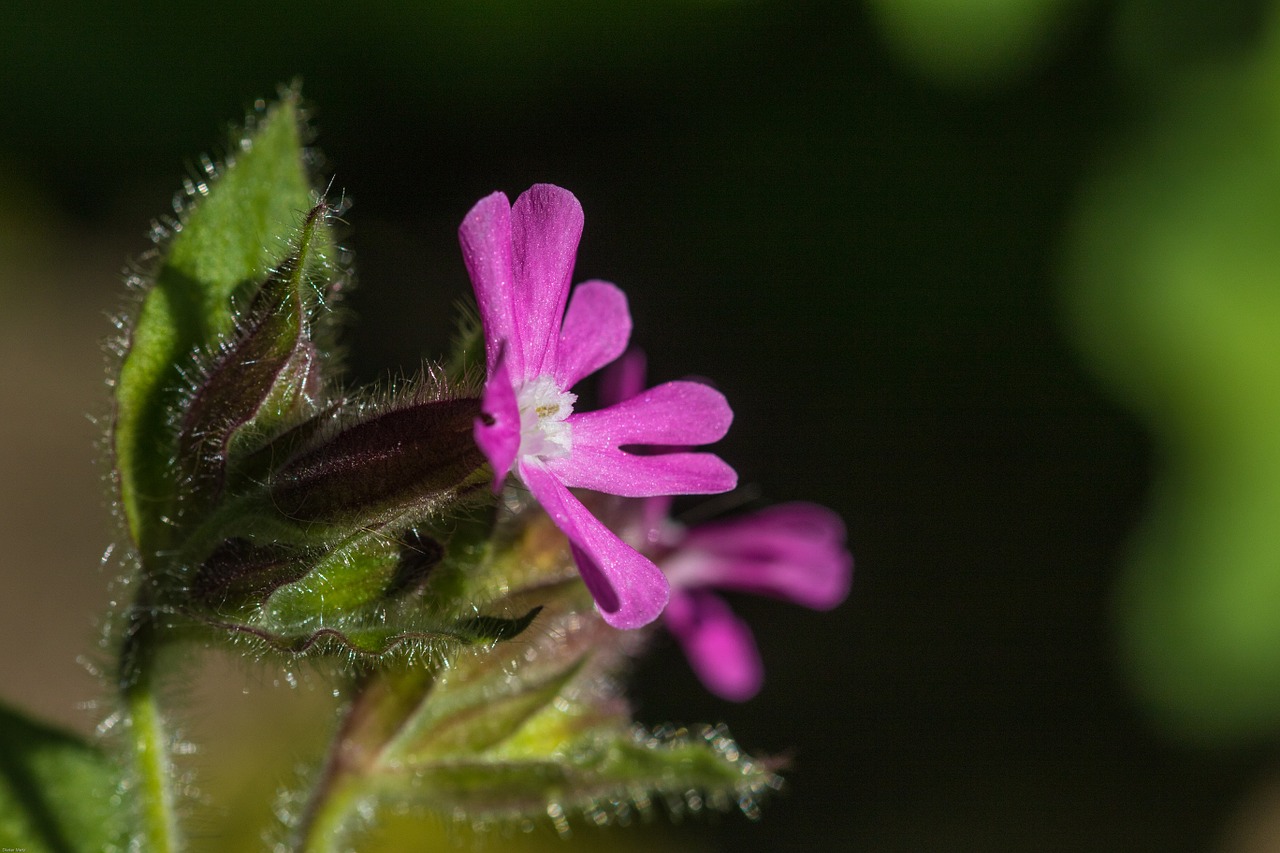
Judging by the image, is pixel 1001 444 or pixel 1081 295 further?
pixel 1001 444

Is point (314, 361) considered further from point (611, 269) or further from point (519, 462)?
point (611, 269)

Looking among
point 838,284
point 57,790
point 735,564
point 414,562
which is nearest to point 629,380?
point 735,564

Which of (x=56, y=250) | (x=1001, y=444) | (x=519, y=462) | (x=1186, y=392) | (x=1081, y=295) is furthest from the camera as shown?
(x=56, y=250)

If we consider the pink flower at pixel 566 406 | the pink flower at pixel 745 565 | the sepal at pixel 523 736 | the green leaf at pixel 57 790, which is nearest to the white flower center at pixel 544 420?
the pink flower at pixel 566 406

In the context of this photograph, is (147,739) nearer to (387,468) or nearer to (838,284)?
(387,468)

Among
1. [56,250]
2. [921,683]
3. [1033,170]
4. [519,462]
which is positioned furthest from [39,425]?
[519,462]

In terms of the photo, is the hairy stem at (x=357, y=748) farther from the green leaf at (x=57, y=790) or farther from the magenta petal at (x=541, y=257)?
the magenta petal at (x=541, y=257)

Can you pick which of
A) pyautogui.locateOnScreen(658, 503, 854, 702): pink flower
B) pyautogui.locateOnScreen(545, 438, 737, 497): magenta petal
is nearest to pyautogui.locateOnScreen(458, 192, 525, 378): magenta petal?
pyautogui.locateOnScreen(545, 438, 737, 497): magenta petal
